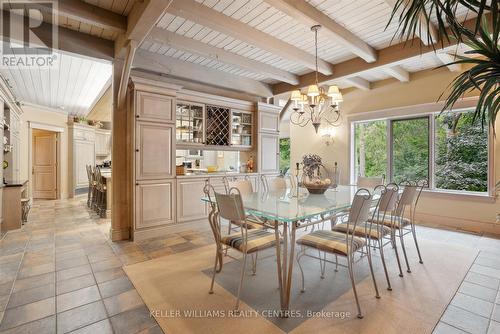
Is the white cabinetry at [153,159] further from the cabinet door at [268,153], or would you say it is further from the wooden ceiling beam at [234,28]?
the cabinet door at [268,153]

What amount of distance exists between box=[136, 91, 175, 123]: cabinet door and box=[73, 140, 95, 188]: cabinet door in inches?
213

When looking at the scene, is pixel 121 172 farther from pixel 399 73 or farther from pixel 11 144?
pixel 399 73

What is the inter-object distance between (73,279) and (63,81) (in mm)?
4291

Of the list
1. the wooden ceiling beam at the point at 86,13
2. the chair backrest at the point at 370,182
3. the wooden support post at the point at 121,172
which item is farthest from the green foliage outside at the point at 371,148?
the wooden ceiling beam at the point at 86,13

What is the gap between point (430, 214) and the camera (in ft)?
15.2

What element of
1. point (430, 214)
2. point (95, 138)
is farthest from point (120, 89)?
point (95, 138)

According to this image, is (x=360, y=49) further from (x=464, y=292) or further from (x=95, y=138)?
(x=95, y=138)

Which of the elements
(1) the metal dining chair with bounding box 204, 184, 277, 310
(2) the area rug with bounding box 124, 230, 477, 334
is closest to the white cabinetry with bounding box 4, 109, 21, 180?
(2) the area rug with bounding box 124, 230, 477, 334

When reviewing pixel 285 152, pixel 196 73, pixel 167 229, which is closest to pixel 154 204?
pixel 167 229

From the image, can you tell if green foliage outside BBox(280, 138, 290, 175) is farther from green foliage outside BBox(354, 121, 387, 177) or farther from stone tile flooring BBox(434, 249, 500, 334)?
stone tile flooring BBox(434, 249, 500, 334)

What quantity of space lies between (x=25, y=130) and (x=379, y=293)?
802 centimetres

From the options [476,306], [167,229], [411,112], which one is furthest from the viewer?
[411,112]

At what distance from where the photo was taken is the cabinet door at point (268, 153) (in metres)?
5.21

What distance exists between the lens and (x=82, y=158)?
26.0 ft
